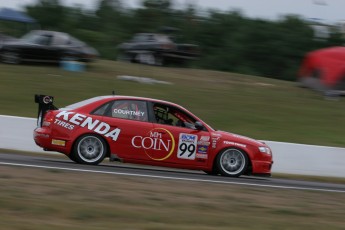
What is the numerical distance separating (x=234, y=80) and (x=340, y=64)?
18.8 ft

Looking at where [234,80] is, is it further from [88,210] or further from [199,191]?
[88,210]

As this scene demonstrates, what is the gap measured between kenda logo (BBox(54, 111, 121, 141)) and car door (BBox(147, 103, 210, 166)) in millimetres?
754

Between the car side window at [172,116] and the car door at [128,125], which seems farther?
the car side window at [172,116]

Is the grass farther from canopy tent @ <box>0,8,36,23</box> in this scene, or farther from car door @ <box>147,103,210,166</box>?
canopy tent @ <box>0,8,36,23</box>

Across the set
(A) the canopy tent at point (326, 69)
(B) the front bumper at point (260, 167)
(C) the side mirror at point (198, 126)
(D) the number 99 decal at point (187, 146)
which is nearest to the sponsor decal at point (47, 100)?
(D) the number 99 decal at point (187, 146)

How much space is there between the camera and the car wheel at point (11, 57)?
27.2 metres

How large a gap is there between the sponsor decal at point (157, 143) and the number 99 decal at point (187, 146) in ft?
0.52

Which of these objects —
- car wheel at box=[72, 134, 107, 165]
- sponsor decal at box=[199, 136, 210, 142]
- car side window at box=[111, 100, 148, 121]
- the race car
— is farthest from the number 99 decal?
car wheel at box=[72, 134, 107, 165]

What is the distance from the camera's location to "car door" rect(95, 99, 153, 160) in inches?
473

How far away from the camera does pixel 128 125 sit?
39.6 feet

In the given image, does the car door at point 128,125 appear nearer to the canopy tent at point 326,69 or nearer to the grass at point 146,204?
the grass at point 146,204

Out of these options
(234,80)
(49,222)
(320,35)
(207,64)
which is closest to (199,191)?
(49,222)

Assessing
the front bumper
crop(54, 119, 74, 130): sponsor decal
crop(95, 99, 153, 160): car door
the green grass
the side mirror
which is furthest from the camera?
the green grass

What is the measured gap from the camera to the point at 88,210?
731 cm
